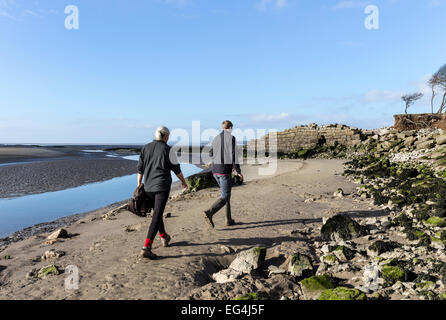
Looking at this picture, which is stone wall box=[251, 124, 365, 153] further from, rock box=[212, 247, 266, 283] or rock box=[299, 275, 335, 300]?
rock box=[299, 275, 335, 300]

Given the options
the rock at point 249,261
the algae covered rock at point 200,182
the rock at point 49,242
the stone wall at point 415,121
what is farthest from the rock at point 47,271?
the stone wall at point 415,121

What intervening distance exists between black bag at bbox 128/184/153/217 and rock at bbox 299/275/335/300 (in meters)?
2.75

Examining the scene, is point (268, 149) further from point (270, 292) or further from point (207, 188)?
point (270, 292)

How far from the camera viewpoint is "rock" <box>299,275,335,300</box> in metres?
3.56

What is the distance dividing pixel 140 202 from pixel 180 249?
1172 millimetres

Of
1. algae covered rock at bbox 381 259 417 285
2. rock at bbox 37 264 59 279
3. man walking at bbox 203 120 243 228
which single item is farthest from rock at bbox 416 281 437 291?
rock at bbox 37 264 59 279

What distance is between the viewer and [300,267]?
4172 millimetres

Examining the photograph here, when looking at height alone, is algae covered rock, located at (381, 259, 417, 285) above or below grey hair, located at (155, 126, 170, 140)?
below

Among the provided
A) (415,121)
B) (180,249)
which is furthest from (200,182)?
(415,121)

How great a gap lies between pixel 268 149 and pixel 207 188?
21.6 meters

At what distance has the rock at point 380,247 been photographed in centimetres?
470

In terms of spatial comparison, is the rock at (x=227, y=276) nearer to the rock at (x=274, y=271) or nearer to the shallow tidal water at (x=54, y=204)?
the rock at (x=274, y=271)
